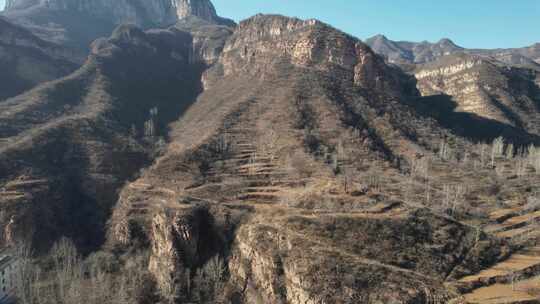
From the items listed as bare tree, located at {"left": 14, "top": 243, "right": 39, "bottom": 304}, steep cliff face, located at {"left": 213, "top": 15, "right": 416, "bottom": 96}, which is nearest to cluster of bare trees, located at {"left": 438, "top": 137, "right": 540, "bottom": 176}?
steep cliff face, located at {"left": 213, "top": 15, "right": 416, "bottom": 96}

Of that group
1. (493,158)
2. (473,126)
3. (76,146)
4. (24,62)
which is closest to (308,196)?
(76,146)

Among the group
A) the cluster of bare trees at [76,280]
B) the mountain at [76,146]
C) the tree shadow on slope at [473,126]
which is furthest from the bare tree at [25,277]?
the tree shadow on slope at [473,126]

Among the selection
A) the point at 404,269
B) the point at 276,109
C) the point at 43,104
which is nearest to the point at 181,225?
the point at 404,269

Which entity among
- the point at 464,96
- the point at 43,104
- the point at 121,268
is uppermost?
the point at 464,96

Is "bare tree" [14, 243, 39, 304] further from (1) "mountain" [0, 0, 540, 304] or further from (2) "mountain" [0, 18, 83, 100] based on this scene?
(2) "mountain" [0, 18, 83, 100]

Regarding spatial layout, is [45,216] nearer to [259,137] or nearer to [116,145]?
[116,145]

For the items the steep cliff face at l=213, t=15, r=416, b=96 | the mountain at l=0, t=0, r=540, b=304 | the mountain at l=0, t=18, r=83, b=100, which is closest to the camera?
the mountain at l=0, t=0, r=540, b=304
